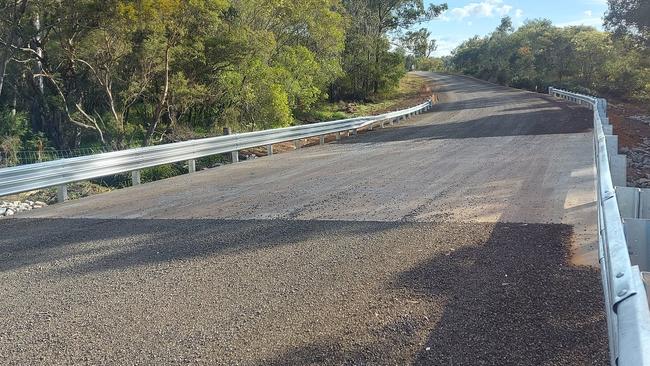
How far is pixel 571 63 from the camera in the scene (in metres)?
51.7

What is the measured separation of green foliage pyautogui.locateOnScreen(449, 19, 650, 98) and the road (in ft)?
126

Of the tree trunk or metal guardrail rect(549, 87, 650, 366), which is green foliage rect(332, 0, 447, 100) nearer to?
the tree trunk

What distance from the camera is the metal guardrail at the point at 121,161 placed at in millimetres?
8398

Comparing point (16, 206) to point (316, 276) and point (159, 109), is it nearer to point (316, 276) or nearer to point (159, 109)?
point (316, 276)

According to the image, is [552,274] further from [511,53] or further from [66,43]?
[511,53]

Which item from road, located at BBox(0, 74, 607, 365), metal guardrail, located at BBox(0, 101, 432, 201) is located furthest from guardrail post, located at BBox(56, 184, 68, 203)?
road, located at BBox(0, 74, 607, 365)

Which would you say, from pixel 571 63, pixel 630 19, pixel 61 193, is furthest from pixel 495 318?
pixel 571 63

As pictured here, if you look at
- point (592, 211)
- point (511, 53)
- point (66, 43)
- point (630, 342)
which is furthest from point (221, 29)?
point (511, 53)

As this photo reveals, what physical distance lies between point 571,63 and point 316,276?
5479 centimetres

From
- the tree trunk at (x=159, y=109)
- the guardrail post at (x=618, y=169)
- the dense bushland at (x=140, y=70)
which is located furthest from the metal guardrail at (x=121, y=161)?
the guardrail post at (x=618, y=169)

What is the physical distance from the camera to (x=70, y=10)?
16.0 m

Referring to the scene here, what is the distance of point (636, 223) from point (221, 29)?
18859mm

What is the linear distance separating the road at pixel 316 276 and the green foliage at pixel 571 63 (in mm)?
38356

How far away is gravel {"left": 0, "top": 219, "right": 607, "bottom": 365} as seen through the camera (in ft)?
10.7
